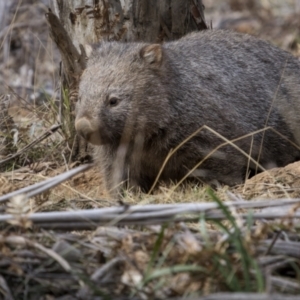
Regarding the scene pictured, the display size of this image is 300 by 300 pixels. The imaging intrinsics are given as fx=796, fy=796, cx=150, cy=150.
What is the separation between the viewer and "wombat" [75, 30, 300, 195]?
5684 millimetres

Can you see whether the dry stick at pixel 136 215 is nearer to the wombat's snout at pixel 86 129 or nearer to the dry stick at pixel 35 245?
the dry stick at pixel 35 245

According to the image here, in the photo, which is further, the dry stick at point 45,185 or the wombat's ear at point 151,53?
the wombat's ear at point 151,53

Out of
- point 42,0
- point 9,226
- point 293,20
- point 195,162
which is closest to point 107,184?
point 195,162

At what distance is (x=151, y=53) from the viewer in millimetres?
5863

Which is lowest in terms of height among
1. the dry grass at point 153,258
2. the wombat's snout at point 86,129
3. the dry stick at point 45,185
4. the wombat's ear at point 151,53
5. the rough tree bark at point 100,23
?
the dry grass at point 153,258

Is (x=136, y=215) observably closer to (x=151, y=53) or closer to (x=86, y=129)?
(x=86, y=129)

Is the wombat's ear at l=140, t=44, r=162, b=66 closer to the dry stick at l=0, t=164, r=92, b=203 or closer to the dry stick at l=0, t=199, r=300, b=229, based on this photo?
the dry stick at l=0, t=164, r=92, b=203

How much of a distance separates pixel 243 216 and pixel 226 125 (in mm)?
2688

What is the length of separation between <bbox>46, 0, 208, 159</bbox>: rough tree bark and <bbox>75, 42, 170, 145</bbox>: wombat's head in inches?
19.4

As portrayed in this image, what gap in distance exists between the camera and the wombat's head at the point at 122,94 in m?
5.56

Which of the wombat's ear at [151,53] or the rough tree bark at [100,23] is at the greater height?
the rough tree bark at [100,23]

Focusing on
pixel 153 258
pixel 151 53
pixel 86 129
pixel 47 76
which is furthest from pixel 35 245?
pixel 47 76

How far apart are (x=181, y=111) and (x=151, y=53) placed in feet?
1.61

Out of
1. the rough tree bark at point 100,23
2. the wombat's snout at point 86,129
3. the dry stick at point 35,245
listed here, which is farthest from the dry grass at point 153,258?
the rough tree bark at point 100,23
